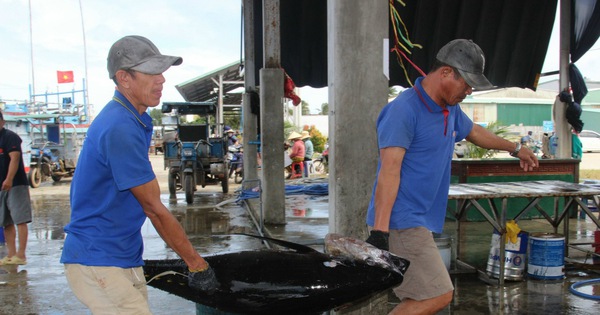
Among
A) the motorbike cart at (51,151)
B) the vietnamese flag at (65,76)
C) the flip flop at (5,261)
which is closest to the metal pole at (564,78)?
the flip flop at (5,261)

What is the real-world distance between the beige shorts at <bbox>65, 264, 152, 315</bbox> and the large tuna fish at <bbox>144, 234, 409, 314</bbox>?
0.53 ft

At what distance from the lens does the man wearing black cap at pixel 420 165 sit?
2701 mm

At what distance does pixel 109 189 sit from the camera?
2.17m

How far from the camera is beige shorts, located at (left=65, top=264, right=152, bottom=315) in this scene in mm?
2174

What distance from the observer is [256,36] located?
412 inches

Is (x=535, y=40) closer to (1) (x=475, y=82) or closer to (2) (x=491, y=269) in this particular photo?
(2) (x=491, y=269)

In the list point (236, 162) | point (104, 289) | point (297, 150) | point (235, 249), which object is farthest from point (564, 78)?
point (236, 162)

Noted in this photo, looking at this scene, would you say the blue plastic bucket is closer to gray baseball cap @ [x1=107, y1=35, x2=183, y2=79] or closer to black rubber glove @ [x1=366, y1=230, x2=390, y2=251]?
black rubber glove @ [x1=366, y1=230, x2=390, y2=251]

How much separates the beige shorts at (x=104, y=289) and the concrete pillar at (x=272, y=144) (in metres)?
6.12

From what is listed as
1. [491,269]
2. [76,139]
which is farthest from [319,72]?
[76,139]

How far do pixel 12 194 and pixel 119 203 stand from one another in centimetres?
489

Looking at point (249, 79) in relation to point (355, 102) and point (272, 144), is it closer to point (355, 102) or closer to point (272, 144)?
point (272, 144)

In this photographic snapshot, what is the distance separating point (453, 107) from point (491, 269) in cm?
304

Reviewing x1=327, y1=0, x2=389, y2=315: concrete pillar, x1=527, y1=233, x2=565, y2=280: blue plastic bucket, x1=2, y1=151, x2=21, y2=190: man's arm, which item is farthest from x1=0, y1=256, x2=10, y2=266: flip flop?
x1=527, y1=233, x2=565, y2=280: blue plastic bucket
